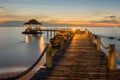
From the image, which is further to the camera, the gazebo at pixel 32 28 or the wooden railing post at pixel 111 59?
the gazebo at pixel 32 28

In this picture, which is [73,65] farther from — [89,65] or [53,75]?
[53,75]

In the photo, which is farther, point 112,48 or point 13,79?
point 112,48

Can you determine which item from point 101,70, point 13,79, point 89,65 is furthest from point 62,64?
point 13,79

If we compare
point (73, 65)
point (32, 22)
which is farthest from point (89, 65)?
point (32, 22)

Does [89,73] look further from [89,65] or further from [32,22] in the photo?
[32,22]

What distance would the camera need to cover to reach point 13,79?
5.58 m

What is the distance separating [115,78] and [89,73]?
43.5 inches

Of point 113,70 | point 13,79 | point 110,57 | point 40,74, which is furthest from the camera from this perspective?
point 110,57

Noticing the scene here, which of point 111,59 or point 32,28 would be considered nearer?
point 111,59

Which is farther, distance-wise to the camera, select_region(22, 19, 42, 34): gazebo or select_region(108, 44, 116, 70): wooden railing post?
select_region(22, 19, 42, 34): gazebo

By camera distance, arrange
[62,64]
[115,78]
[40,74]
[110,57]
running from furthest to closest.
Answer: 1. [62,64]
2. [110,57]
3. [40,74]
4. [115,78]

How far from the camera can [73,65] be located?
1000 cm

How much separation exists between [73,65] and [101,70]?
5.13 feet

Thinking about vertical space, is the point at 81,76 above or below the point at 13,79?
below
